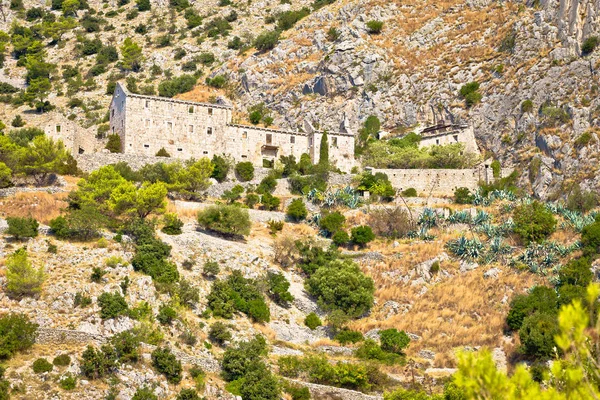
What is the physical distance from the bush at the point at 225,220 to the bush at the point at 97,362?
804 inches

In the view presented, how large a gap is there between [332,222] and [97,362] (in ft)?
95.7

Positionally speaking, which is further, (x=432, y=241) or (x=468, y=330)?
(x=432, y=241)

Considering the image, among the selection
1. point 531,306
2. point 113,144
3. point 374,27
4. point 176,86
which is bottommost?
point 531,306

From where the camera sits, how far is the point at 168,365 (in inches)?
1672

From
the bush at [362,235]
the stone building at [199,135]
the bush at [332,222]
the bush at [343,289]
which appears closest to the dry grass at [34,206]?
the stone building at [199,135]

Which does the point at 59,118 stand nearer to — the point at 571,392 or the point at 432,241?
the point at 432,241

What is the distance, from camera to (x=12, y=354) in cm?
3988

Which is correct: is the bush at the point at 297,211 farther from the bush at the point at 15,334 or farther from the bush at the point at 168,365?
the bush at the point at 15,334

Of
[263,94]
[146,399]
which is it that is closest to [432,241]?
[146,399]

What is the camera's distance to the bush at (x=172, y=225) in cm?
5884

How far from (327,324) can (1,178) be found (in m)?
28.0

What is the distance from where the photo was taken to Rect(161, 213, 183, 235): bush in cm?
5884

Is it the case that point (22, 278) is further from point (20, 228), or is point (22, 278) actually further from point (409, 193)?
point (409, 193)

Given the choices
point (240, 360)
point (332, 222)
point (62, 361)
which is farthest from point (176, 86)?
point (62, 361)
